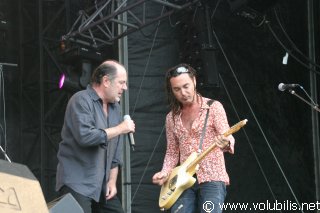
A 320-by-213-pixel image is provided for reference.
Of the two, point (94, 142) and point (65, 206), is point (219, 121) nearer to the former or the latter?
point (94, 142)

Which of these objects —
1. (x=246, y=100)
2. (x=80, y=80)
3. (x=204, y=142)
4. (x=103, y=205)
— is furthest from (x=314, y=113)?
(x=103, y=205)

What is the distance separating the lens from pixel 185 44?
6.52m

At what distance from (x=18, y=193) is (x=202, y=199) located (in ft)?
8.00

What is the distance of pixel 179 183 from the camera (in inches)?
152

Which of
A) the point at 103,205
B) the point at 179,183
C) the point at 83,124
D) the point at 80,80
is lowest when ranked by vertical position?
the point at 103,205

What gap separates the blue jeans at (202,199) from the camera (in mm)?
3818

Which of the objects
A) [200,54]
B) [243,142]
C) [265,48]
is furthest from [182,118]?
[265,48]

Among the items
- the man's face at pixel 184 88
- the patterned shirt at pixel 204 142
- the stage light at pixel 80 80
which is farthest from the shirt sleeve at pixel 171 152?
the stage light at pixel 80 80

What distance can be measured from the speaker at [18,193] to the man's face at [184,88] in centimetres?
252

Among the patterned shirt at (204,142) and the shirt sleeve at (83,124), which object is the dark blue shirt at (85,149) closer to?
the shirt sleeve at (83,124)

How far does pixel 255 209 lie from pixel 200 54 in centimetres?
183

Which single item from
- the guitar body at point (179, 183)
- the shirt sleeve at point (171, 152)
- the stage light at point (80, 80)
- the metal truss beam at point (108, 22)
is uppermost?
the metal truss beam at point (108, 22)

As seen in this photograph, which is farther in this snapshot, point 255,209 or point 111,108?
point 255,209

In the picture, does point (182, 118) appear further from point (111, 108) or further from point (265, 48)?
point (265, 48)
